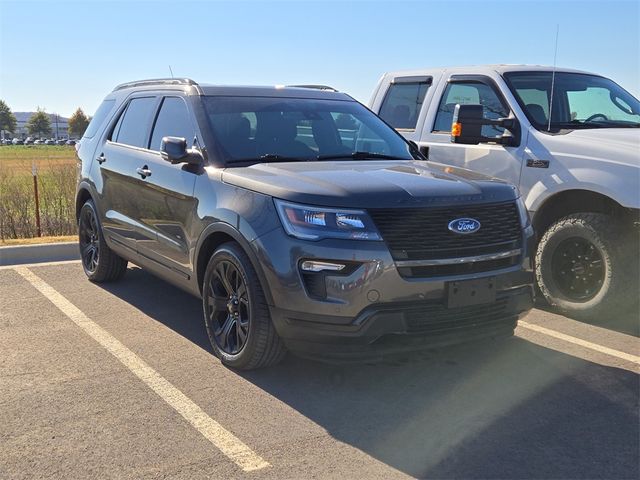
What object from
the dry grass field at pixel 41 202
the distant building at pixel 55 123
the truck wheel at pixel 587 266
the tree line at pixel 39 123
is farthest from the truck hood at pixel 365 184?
the distant building at pixel 55 123

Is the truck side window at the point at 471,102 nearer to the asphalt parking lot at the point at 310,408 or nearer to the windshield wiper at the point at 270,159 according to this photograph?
the asphalt parking lot at the point at 310,408

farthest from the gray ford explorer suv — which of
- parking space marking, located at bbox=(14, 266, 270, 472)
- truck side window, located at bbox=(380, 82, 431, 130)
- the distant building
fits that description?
the distant building

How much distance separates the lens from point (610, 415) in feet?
12.2

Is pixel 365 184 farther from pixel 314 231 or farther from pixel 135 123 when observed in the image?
pixel 135 123

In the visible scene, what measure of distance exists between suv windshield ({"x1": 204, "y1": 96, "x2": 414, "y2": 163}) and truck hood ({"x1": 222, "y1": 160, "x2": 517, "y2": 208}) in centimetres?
29

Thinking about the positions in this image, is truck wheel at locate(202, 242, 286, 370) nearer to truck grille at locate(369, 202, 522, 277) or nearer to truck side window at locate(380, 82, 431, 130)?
truck grille at locate(369, 202, 522, 277)

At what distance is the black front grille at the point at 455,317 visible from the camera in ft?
12.3

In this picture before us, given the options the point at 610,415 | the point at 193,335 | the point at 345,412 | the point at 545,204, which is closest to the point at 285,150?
the point at 193,335

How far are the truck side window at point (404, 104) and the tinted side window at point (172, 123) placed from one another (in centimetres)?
284

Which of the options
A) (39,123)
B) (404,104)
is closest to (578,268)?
(404,104)

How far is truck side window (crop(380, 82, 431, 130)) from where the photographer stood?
7152 millimetres

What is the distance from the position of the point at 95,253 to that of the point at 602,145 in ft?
15.9

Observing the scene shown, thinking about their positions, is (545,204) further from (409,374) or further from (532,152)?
(409,374)

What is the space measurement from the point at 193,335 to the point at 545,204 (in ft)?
10.5
